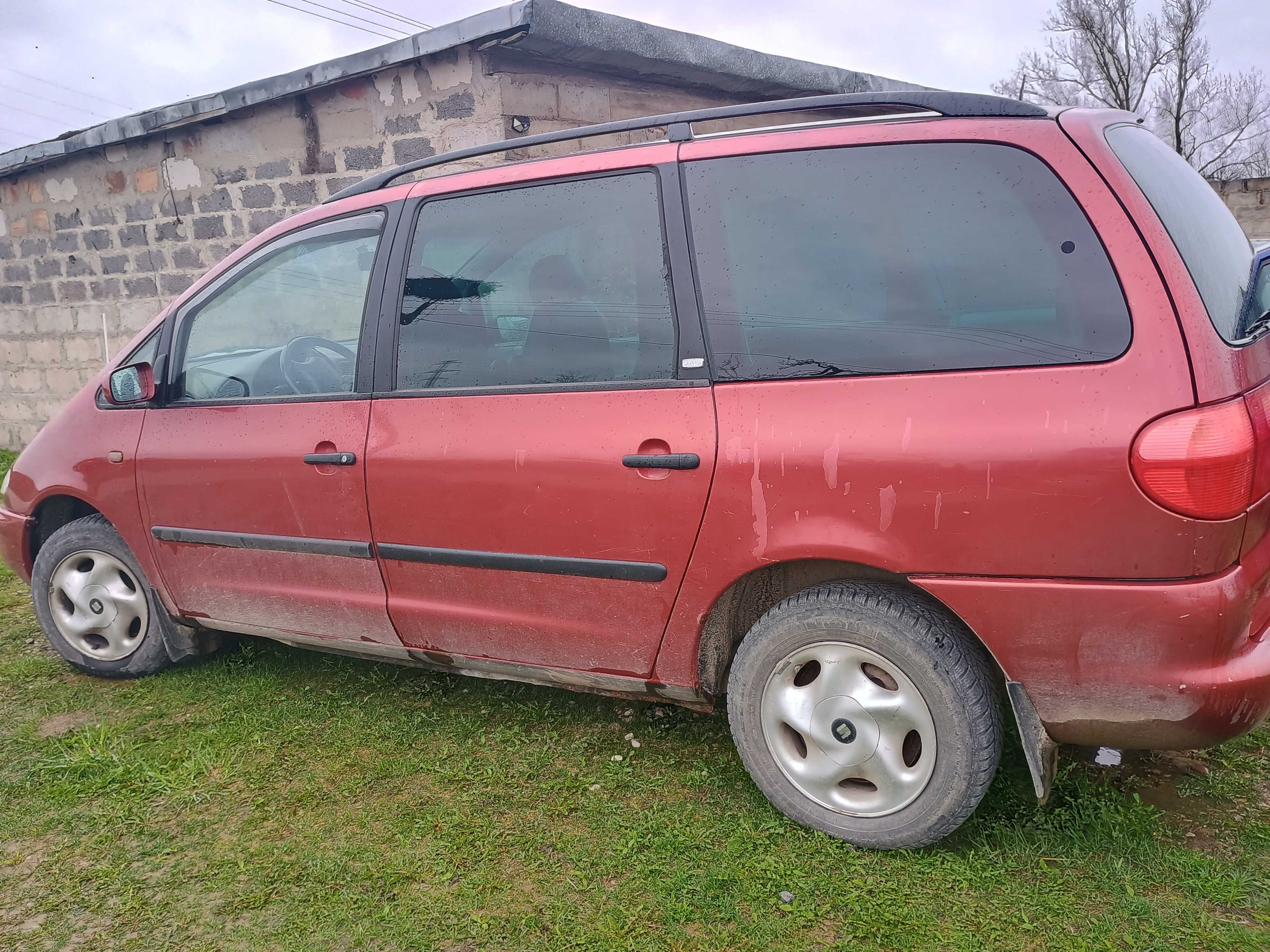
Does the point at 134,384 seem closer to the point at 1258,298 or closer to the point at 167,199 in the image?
the point at 1258,298

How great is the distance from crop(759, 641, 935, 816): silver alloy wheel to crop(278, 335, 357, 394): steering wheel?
173 centimetres

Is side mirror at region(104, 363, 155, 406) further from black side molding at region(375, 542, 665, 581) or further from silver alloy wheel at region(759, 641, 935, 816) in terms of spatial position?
silver alloy wheel at region(759, 641, 935, 816)

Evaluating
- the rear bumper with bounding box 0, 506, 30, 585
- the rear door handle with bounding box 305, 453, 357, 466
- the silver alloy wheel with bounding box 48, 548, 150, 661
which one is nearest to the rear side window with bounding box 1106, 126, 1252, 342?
the rear door handle with bounding box 305, 453, 357, 466

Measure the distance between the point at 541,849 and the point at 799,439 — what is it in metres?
1.31

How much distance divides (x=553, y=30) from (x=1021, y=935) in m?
5.22

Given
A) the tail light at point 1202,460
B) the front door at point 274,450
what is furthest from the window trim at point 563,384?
the tail light at point 1202,460

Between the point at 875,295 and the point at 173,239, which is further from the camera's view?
the point at 173,239

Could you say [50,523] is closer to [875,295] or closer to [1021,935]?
[875,295]

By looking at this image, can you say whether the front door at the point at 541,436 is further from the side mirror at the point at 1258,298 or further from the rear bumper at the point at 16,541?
the rear bumper at the point at 16,541

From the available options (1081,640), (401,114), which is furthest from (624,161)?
(401,114)

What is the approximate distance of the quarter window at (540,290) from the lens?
2.70 meters

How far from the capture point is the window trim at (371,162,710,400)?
8.54 feet

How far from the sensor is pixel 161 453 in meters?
3.53

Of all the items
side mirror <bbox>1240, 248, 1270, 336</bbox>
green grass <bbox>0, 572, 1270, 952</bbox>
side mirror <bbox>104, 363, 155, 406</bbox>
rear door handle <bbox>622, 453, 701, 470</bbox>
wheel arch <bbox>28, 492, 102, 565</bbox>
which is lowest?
green grass <bbox>0, 572, 1270, 952</bbox>
